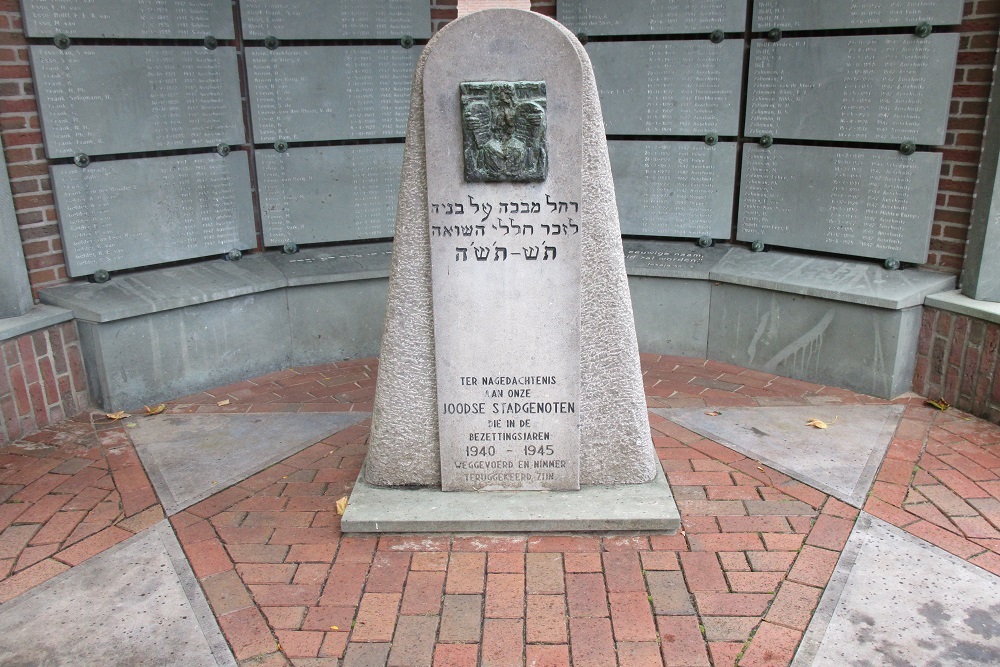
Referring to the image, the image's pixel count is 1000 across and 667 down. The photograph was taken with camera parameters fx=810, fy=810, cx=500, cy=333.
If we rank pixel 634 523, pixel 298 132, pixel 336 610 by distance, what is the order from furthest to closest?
pixel 298 132, pixel 634 523, pixel 336 610

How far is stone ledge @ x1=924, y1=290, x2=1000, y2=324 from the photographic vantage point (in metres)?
4.11

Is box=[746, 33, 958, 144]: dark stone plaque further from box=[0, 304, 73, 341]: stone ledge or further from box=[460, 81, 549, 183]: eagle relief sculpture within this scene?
box=[0, 304, 73, 341]: stone ledge

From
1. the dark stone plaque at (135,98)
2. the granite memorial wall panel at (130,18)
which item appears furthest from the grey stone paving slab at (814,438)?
the granite memorial wall panel at (130,18)

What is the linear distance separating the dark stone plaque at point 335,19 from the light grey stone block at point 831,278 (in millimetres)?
2484

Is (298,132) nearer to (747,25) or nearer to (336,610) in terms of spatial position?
(747,25)

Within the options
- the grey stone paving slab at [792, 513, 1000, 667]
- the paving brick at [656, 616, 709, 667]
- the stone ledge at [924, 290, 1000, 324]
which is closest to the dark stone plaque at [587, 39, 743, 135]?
the stone ledge at [924, 290, 1000, 324]

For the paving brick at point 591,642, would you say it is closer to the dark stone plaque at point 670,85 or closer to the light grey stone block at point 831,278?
the light grey stone block at point 831,278

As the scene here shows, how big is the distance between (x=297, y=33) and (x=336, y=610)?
3.60 m

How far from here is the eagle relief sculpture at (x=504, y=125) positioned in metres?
2.92

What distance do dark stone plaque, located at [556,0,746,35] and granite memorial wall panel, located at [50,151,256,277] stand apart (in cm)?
229

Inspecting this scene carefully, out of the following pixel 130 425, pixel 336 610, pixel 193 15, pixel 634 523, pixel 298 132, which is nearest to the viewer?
pixel 336 610

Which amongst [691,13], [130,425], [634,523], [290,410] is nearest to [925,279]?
[691,13]

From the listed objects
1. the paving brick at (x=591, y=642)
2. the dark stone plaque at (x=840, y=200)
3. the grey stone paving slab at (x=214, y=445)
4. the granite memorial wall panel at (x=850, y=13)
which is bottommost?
the paving brick at (x=591, y=642)

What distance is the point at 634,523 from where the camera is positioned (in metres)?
3.16
